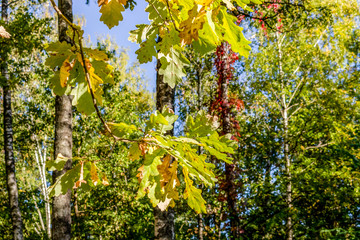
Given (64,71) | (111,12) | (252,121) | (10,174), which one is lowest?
(64,71)

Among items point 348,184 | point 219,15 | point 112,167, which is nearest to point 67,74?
point 219,15

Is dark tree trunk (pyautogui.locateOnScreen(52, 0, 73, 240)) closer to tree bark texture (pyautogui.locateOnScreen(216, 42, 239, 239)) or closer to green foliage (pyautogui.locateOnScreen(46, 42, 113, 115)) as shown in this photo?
green foliage (pyautogui.locateOnScreen(46, 42, 113, 115))

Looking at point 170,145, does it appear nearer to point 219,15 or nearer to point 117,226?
point 219,15

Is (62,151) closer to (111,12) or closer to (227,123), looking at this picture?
(111,12)

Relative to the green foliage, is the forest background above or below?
above

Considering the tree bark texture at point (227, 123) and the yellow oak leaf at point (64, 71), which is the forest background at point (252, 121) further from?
the yellow oak leaf at point (64, 71)

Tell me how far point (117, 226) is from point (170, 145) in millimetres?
10362

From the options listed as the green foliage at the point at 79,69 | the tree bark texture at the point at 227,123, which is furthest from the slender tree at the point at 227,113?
the green foliage at the point at 79,69

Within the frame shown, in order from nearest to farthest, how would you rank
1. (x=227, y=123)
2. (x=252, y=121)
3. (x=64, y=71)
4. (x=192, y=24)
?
(x=192, y=24) → (x=64, y=71) → (x=227, y=123) → (x=252, y=121)

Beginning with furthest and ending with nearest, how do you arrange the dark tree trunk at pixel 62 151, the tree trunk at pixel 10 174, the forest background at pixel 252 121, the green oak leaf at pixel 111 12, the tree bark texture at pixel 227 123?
the forest background at pixel 252 121 < the tree trunk at pixel 10 174 < the tree bark texture at pixel 227 123 < the dark tree trunk at pixel 62 151 < the green oak leaf at pixel 111 12

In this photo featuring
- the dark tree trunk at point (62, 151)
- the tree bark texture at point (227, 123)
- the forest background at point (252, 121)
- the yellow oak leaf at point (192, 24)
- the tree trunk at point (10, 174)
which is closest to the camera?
the yellow oak leaf at point (192, 24)

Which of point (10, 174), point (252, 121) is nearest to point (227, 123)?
point (10, 174)

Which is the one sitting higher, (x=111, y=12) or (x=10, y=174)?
(x=10, y=174)

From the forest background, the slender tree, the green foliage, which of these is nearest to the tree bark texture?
the slender tree
